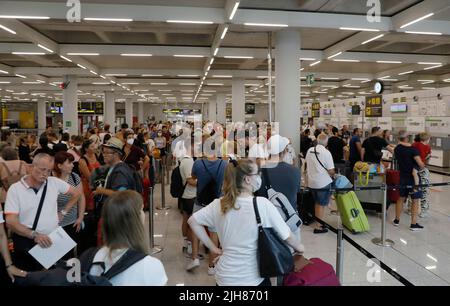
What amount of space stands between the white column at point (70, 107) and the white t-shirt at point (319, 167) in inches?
580

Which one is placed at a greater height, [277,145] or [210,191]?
[277,145]

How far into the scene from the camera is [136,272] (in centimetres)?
184

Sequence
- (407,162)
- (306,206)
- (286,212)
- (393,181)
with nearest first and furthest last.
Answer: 1. (286,212)
2. (407,162)
3. (306,206)
4. (393,181)

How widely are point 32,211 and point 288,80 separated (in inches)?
306

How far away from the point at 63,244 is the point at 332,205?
640 centimetres

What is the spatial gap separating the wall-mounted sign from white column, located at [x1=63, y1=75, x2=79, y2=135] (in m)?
14.3

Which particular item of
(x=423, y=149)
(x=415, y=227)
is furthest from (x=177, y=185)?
(x=423, y=149)

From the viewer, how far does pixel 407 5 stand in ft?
27.2

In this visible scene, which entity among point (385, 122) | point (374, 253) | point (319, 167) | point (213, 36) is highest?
point (213, 36)

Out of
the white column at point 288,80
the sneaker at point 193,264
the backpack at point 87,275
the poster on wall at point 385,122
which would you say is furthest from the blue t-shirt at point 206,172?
the poster on wall at point 385,122

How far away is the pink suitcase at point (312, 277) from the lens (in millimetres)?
2520

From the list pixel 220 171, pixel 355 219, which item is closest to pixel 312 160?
pixel 355 219

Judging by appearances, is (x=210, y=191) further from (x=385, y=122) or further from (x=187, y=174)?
(x=385, y=122)

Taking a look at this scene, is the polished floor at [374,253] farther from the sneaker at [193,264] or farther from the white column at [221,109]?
the white column at [221,109]
